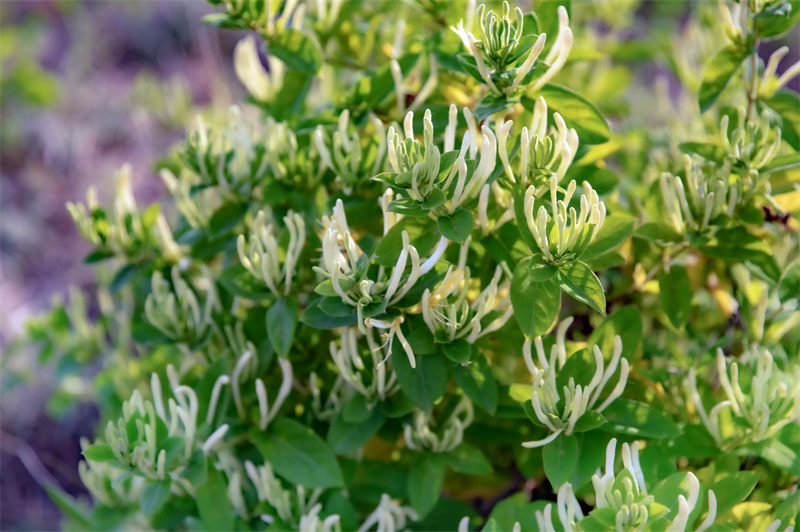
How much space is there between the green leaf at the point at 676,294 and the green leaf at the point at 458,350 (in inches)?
10.4

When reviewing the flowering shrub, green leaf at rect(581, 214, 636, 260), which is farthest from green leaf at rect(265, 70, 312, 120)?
green leaf at rect(581, 214, 636, 260)

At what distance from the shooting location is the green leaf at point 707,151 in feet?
2.58

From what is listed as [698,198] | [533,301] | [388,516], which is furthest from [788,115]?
[388,516]

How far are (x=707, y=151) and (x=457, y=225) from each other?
1.14 ft

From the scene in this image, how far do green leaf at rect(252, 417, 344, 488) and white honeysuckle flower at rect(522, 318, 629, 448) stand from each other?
0.73 feet

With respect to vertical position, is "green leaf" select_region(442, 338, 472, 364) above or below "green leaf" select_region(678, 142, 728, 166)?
below

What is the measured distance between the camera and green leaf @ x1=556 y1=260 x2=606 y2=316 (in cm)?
59

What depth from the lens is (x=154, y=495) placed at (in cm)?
74

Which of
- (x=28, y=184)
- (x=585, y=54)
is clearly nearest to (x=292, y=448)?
(x=585, y=54)

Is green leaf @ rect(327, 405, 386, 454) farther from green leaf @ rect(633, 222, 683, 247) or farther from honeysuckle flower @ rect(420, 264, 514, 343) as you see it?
green leaf @ rect(633, 222, 683, 247)

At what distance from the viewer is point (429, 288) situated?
0.67 meters

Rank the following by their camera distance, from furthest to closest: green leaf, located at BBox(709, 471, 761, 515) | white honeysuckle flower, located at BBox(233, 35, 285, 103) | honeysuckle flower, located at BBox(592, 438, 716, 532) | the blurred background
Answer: the blurred background, white honeysuckle flower, located at BBox(233, 35, 285, 103), green leaf, located at BBox(709, 471, 761, 515), honeysuckle flower, located at BBox(592, 438, 716, 532)

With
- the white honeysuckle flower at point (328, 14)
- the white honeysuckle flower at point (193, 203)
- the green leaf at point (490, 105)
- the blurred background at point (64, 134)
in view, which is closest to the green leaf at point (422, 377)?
the green leaf at point (490, 105)

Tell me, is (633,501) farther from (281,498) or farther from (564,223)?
(281,498)
